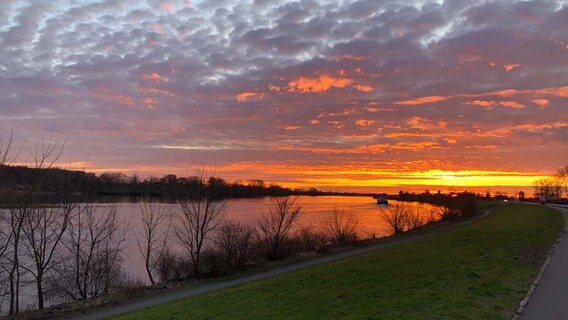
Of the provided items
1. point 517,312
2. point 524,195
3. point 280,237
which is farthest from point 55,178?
point 524,195

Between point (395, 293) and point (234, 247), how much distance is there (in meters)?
14.5

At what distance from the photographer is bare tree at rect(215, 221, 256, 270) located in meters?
25.4

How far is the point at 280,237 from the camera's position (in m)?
31.0

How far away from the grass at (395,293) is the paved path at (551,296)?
35cm

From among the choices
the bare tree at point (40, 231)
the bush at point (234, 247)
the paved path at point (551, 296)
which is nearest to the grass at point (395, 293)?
the paved path at point (551, 296)

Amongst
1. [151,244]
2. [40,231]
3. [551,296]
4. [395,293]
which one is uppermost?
[40,231]

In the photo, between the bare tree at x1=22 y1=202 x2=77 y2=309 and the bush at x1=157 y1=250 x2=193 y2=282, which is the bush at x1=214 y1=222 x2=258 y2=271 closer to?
the bush at x1=157 y1=250 x2=193 y2=282

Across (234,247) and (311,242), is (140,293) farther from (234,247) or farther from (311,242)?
(311,242)

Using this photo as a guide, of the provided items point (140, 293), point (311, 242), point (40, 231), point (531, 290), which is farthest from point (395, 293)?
point (311, 242)

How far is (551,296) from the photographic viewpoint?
37.3ft

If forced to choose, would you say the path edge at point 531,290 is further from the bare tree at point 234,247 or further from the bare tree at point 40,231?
the bare tree at point 40,231

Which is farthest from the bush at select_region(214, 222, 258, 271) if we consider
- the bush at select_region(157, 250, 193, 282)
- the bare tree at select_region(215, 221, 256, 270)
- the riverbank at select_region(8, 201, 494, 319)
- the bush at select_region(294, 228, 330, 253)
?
the bush at select_region(294, 228, 330, 253)

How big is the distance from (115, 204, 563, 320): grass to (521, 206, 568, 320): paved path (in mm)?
355

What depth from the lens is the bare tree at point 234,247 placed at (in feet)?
83.4
